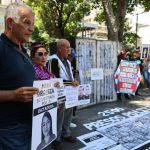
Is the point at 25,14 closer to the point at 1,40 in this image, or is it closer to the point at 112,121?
the point at 1,40

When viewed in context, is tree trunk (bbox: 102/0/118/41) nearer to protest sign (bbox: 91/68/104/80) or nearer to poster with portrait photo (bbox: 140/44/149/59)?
poster with portrait photo (bbox: 140/44/149/59)

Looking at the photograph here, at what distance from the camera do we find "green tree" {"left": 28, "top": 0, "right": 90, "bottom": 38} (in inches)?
811

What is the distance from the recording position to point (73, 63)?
7590mm

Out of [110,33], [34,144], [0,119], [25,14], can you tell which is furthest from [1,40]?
[110,33]

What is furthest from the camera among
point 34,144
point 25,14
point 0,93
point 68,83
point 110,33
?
point 110,33

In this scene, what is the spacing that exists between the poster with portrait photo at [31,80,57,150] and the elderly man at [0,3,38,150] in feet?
0.24

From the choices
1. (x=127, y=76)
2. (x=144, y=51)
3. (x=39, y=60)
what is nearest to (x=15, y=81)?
(x=39, y=60)

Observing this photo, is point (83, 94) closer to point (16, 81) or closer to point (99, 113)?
point (99, 113)

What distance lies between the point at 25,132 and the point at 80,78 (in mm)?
5601

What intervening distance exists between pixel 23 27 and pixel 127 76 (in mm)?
7633

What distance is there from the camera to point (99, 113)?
25.8ft

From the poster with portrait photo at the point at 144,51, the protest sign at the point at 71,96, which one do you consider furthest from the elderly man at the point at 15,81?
the poster with portrait photo at the point at 144,51

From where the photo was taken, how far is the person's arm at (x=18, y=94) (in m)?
2.16

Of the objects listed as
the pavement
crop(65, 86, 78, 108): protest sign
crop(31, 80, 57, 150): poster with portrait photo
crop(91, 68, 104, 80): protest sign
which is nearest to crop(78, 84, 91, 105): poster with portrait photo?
the pavement
